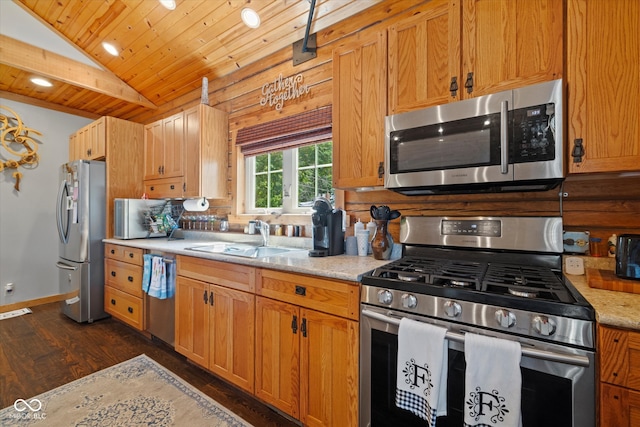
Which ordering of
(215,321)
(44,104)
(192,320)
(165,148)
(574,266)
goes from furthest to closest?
(44,104) < (165,148) < (192,320) < (215,321) < (574,266)

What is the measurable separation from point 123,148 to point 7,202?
1600mm

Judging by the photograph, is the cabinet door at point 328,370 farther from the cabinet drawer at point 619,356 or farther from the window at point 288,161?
the window at point 288,161

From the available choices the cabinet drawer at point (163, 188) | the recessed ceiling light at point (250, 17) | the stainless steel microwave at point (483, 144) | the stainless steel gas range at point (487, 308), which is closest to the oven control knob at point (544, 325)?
the stainless steel gas range at point (487, 308)

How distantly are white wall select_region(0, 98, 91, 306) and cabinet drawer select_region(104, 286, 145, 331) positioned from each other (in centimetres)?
140

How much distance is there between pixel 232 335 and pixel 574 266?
1.86m

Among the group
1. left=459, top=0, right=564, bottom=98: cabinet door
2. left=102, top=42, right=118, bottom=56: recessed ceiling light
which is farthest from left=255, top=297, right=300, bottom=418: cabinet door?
left=102, top=42, right=118, bottom=56: recessed ceiling light

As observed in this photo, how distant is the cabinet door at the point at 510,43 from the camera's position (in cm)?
124

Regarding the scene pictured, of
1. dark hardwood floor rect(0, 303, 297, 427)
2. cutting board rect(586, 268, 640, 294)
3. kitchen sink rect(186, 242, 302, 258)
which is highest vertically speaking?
cutting board rect(586, 268, 640, 294)

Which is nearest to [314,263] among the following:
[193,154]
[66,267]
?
[193,154]

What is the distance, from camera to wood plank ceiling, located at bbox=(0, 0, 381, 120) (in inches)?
92.8

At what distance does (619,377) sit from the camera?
0.85 m

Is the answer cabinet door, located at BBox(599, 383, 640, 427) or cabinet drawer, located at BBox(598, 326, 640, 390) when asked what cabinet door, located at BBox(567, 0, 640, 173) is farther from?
cabinet door, located at BBox(599, 383, 640, 427)

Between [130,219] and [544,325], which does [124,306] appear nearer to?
[130,219]

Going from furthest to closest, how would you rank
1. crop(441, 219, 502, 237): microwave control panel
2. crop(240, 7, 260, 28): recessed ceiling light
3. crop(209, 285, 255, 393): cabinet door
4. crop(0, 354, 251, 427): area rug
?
crop(240, 7, 260, 28): recessed ceiling light < crop(209, 285, 255, 393): cabinet door < crop(0, 354, 251, 427): area rug < crop(441, 219, 502, 237): microwave control panel
